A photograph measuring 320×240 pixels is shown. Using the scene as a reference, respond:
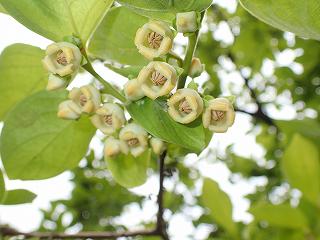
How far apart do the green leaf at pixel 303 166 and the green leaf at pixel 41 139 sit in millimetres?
517

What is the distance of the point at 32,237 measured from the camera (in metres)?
1.10

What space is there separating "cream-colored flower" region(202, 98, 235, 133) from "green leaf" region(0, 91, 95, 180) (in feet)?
0.95

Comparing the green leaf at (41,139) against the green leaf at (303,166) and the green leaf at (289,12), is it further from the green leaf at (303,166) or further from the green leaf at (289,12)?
the green leaf at (303,166)

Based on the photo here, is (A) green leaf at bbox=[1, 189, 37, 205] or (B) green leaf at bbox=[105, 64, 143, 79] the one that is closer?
(B) green leaf at bbox=[105, 64, 143, 79]

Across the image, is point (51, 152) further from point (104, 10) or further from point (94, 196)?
point (94, 196)

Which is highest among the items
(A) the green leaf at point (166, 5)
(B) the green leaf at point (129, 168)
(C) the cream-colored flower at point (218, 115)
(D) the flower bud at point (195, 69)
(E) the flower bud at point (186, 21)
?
(A) the green leaf at point (166, 5)

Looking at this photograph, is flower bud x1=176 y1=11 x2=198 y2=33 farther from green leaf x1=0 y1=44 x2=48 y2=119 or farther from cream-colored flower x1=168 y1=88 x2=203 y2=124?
green leaf x1=0 y1=44 x2=48 y2=119

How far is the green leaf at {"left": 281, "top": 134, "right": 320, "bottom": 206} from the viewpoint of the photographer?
4.05 ft

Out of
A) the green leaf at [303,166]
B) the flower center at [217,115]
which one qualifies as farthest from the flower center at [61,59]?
the green leaf at [303,166]

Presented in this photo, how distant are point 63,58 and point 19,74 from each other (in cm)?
24

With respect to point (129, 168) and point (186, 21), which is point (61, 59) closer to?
point (186, 21)

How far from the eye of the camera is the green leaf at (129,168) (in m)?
0.98

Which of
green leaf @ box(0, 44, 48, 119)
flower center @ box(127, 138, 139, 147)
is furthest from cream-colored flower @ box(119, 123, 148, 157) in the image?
green leaf @ box(0, 44, 48, 119)

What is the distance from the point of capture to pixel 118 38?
35.8 inches
